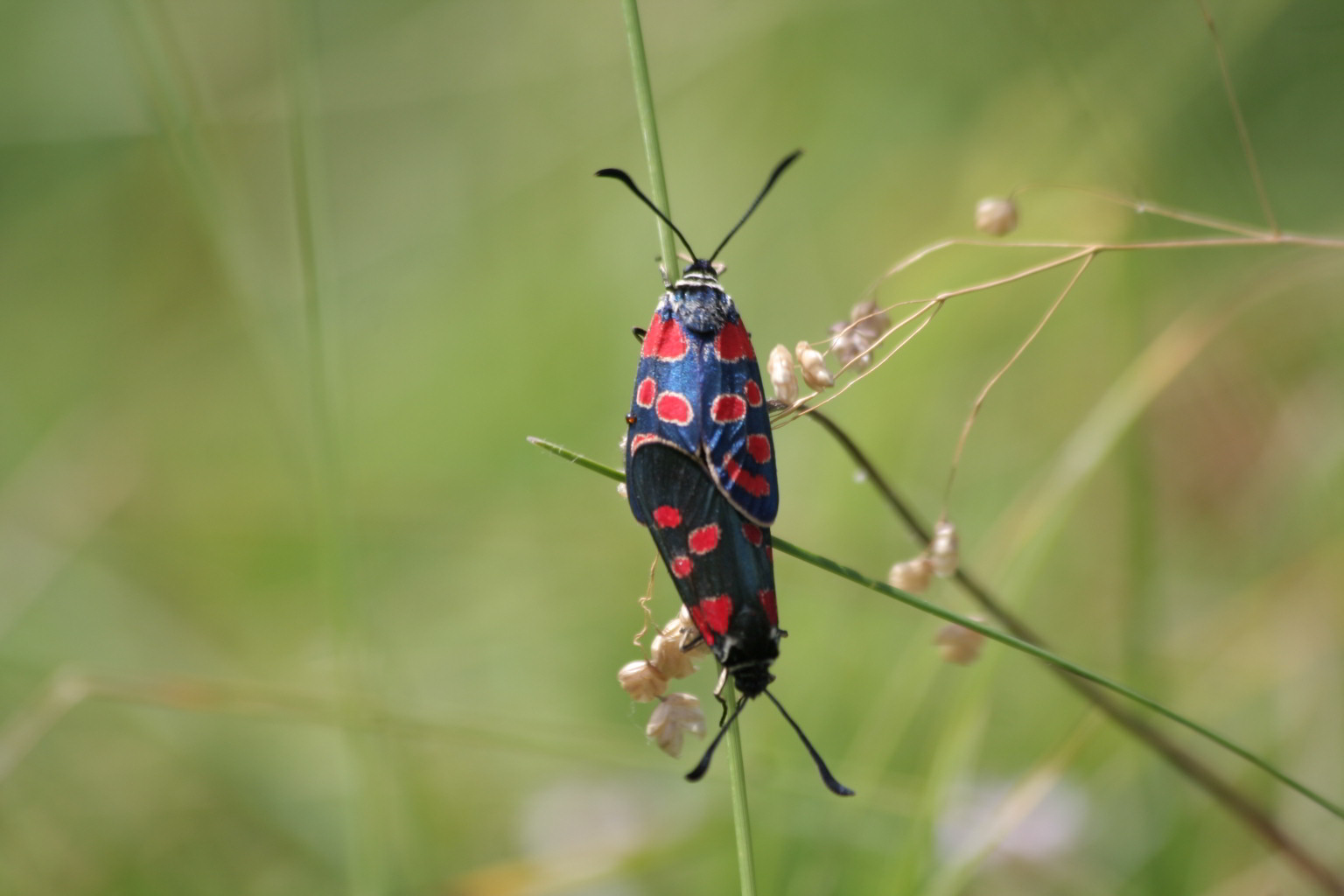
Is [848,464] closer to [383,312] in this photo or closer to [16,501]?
[383,312]

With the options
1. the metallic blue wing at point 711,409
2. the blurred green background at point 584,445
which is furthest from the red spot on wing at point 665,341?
the blurred green background at point 584,445

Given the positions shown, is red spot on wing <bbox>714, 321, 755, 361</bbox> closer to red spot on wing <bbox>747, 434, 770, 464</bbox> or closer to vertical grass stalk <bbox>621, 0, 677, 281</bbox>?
red spot on wing <bbox>747, 434, 770, 464</bbox>

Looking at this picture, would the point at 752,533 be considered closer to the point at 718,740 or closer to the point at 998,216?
the point at 718,740

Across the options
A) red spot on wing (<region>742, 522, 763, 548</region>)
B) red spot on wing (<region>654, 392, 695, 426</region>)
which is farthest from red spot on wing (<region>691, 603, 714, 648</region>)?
red spot on wing (<region>654, 392, 695, 426</region>)

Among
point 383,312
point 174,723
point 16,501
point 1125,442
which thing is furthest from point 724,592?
point 383,312

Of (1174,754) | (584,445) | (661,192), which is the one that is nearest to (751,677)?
(661,192)
